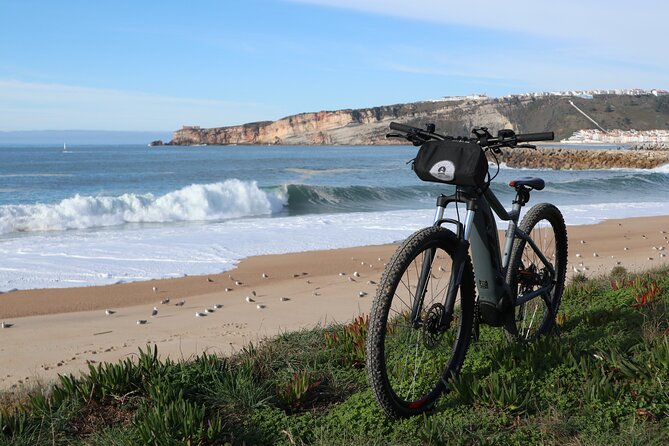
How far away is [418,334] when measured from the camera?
384 centimetres

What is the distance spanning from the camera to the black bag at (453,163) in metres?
3.71

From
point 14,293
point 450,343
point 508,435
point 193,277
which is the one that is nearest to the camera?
point 508,435

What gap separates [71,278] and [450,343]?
7.35 meters

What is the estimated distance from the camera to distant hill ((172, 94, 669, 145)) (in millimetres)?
139250

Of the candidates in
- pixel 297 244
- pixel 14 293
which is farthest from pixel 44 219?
pixel 14 293

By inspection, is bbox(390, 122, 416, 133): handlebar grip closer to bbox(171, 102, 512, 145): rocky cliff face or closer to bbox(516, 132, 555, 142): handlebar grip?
bbox(516, 132, 555, 142): handlebar grip

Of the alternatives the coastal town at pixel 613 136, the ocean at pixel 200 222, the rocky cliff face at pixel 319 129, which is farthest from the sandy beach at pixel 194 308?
the rocky cliff face at pixel 319 129

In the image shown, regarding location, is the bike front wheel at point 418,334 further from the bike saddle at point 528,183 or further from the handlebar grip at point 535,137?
the bike saddle at point 528,183

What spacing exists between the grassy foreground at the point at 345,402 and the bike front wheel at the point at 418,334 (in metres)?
0.13

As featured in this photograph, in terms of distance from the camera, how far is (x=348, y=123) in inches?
6604

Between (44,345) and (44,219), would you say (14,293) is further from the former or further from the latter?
(44,219)

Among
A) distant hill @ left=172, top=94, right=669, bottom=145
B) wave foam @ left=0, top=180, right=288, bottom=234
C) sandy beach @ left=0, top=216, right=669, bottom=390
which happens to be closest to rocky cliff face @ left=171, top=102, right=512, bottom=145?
distant hill @ left=172, top=94, right=669, bottom=145

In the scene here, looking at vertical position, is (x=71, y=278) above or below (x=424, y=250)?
below

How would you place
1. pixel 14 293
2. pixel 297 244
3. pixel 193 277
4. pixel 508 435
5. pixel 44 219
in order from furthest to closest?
1. pixel 44 219
2. pixel 297 244
3. pixel 193 277
4. pixel 14 293
5. pixel 508 435
